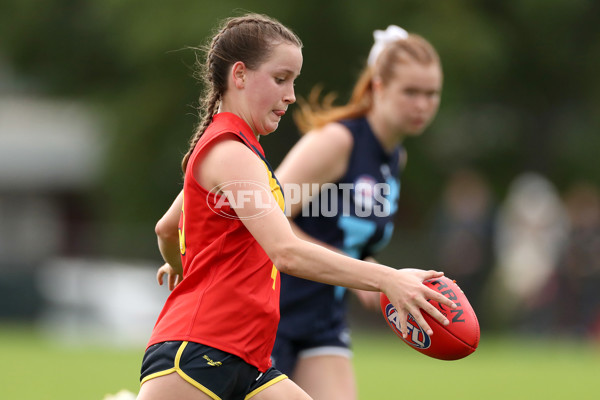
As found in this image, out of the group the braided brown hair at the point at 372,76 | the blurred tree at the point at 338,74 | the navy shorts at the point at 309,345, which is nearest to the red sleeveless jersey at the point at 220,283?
the navy shorts at the point at 309,345

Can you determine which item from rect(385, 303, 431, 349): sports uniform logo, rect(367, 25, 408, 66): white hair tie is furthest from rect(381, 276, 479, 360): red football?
rect(367, 25, 408, 66): white hair tie

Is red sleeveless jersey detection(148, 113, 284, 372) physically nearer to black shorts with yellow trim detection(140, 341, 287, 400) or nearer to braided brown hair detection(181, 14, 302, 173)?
black shorts with yellow trim detection(140, 341, 287, 400)

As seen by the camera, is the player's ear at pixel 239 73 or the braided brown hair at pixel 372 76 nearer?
the player's ear at pixel 239 73

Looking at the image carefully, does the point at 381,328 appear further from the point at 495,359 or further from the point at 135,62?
the point at 135,62

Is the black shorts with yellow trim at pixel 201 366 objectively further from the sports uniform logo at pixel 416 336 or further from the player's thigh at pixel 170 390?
the sports uniform logo at pixel 416 336

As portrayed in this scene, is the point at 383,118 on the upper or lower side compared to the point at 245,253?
upper

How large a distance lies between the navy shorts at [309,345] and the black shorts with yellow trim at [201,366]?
1.38 m

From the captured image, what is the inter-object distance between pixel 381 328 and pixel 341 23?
17.6 ft

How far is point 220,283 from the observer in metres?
3.57

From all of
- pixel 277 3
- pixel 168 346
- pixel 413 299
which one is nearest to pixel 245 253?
pixel 168 346

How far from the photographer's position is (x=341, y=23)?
18.0m

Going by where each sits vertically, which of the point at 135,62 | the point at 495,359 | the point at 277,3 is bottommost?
the point at 495,359

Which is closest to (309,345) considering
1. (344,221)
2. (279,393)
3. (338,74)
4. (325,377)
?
(325,377)

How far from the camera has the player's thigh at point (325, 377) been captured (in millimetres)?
4969
